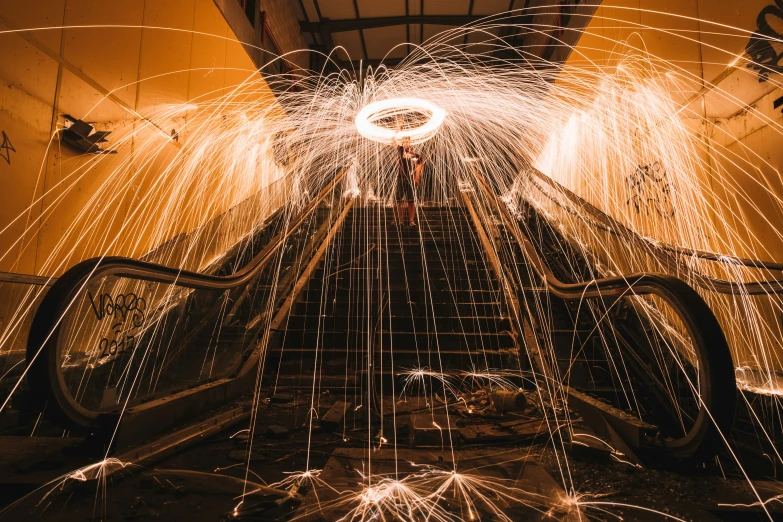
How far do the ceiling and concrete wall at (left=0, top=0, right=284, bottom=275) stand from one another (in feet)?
21.5

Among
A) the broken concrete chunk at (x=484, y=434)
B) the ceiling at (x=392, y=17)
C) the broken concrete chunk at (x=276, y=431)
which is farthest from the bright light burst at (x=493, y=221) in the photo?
the ceiling at (x=392, y=17)

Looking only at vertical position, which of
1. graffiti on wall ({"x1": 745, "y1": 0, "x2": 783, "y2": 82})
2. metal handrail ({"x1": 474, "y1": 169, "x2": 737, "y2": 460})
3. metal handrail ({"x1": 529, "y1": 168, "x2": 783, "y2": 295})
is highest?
graffiti on wall ({"x1": 745, "y1": 0, "x2": 783, "y2": 82})

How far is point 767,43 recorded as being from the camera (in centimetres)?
377

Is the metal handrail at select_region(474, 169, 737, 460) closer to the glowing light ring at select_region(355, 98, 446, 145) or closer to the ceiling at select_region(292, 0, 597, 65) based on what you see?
the glowing light ring at select_region(355, 98, 446, 145)

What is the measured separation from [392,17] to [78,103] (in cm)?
1017

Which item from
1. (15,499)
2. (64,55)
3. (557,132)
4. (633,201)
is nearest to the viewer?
(15,499)

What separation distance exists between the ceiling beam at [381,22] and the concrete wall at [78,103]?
267 inches

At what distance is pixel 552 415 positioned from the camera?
3227 millimetres

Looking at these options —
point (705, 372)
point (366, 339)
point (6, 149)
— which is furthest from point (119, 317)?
point (705, 372)

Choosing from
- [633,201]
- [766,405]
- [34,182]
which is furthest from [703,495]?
[34,182]

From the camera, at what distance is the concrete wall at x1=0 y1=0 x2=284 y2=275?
12.1 ft

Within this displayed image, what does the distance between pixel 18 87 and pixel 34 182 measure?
80 cm

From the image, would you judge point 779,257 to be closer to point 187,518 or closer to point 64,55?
point 187,518

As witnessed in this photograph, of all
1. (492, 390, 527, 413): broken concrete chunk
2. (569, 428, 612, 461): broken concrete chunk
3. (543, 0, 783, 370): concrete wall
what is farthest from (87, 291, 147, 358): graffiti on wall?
(543, 0, 783, 370): concrete wall
